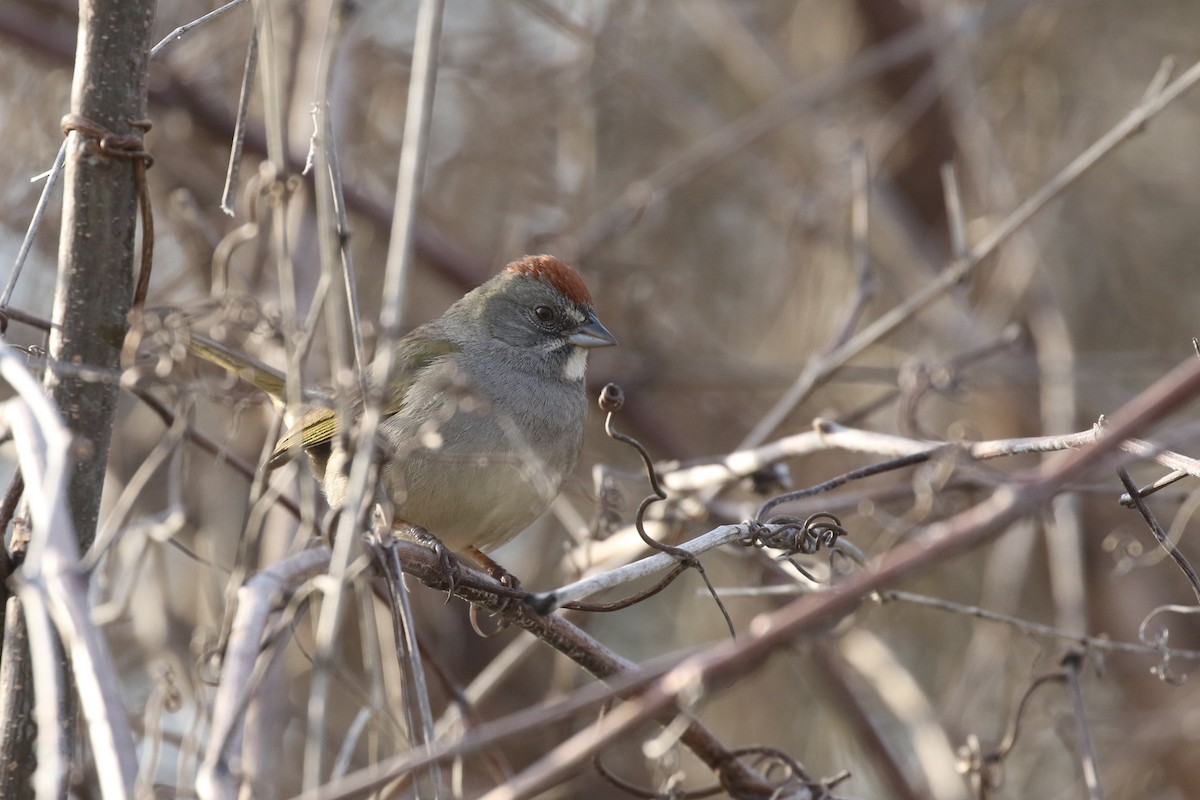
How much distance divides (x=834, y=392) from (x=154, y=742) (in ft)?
15.3

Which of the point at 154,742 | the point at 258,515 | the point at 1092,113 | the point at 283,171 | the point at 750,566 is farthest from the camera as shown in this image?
the point at 1092,113

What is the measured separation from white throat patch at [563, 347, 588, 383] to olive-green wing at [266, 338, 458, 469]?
15.3 inches

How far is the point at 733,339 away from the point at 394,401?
12.1 ft

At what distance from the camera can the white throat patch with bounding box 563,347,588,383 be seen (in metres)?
4.29

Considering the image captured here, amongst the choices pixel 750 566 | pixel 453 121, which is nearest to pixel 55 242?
pixel 453 121

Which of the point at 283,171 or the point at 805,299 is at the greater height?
the point at 805,299

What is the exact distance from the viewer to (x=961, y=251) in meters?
4.05

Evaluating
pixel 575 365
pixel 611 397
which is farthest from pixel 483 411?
pixel 575 365

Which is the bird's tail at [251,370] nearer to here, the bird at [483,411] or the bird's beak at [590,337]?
the bird at [483,411]

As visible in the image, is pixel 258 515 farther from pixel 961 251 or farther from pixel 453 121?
pixel 453 121

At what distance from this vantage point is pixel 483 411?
3.05m

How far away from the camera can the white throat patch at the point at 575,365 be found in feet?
14.1

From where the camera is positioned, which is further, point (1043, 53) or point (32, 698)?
point (1043, 53)

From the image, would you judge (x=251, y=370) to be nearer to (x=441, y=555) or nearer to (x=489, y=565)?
(x=489, y=565)
